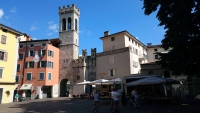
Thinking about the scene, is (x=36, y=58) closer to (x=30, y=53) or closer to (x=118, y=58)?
(x=30, y=53)

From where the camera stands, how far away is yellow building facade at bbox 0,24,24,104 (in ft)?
77.8

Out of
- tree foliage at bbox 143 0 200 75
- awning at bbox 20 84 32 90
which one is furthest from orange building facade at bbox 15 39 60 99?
tree foliage at bbox 143 0 200 75

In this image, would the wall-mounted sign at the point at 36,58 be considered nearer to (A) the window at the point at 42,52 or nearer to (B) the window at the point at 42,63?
(B) the window at the point at 42,63

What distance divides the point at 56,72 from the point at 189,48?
32347 mm

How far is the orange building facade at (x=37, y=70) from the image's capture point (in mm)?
34469

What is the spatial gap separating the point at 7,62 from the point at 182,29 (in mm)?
24543

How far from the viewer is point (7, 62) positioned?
24.8 meters

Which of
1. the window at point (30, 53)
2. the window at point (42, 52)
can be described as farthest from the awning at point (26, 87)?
the window at point (42, 52)

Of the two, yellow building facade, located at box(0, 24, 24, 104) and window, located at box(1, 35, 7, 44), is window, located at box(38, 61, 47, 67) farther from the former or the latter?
window, located at box(1, 35, 7, 44)

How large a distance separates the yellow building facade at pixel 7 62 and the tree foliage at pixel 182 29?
869 inches

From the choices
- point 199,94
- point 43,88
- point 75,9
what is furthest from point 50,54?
point 199,94

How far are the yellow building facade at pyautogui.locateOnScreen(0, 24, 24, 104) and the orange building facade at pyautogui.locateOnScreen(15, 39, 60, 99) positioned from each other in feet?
28.8

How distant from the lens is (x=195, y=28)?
12.5 metres

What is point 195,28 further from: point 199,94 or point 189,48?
point 199,94
